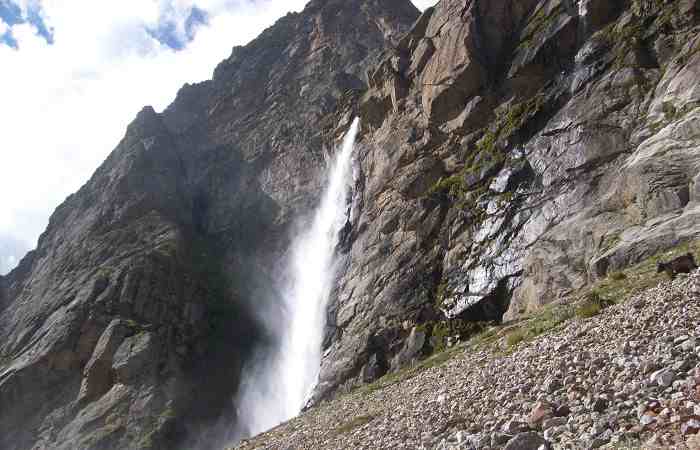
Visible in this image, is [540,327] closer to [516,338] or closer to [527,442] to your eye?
[516,338]

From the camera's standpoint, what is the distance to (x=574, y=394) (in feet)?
30.1

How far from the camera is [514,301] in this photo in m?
29.5

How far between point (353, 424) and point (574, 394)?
30.5 ft

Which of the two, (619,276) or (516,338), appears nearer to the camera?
(516,338)

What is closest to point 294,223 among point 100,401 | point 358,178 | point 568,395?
point 358,178

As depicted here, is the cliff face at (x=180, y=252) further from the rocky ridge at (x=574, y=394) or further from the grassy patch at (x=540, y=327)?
the rocky ridge at (x=574, y=394)

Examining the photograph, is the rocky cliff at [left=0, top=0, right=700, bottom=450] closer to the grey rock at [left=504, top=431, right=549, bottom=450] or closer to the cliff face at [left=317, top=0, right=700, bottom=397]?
the cliff face at [left=317, top=0, right=700, bottom=397]

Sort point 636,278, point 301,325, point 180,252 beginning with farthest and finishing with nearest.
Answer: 1. point 180,252
2. point 301,325
3. point 636,278

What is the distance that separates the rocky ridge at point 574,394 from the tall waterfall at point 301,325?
2264 cm

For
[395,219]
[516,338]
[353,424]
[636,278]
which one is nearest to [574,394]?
[516,338]

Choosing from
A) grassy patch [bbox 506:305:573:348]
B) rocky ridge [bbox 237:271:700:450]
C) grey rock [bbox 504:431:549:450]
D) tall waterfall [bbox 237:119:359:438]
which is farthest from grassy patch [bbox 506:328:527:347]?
tall waterfall [bbox 237:119:359:438]

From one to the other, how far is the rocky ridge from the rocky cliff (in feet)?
32.1

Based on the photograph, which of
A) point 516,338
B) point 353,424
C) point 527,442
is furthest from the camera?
point 516,338

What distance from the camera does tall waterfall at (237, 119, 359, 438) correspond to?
139 ft
